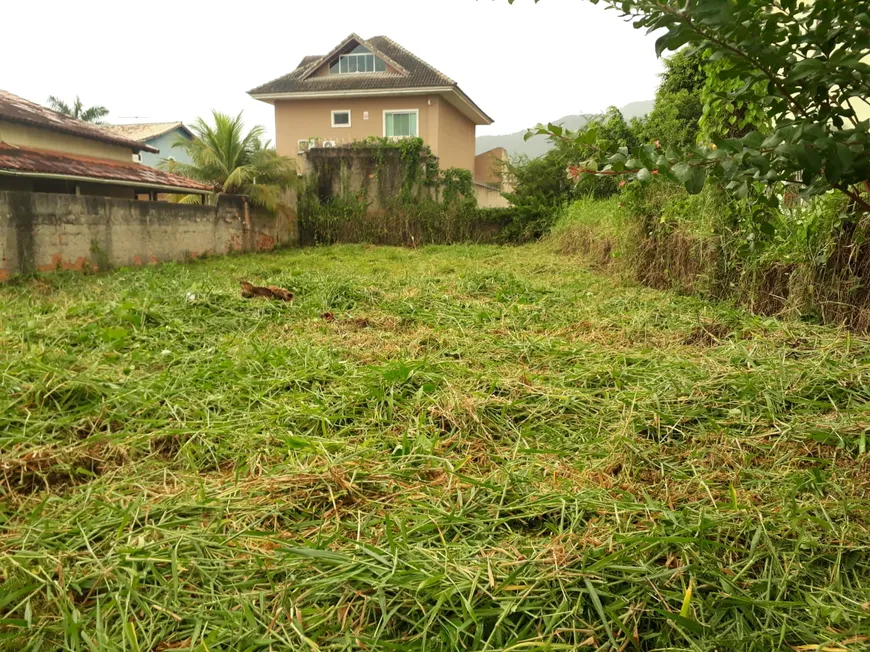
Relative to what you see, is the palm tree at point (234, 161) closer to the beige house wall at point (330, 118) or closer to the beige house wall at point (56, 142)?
the beige house wall at point (56, 142)

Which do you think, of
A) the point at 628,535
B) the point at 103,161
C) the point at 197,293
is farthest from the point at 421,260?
the point at 628,535

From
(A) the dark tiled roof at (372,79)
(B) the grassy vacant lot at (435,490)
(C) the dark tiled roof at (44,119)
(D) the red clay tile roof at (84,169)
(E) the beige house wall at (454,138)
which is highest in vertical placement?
(A) the dark tiled roof at (372,79)

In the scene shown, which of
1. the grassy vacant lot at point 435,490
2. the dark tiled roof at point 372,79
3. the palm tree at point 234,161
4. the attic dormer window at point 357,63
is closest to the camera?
the grassy vacant lot at point 435,490

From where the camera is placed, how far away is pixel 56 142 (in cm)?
1063

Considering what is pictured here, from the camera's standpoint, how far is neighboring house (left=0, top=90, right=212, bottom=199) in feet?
27.9

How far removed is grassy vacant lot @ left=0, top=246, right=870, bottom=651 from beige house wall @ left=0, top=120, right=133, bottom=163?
26.9 ft

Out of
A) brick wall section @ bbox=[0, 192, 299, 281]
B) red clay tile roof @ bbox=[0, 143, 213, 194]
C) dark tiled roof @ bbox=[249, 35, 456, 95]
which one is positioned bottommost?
brick wall section @ bbox=[0, 192, 299, 281]

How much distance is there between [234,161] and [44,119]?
3.57m

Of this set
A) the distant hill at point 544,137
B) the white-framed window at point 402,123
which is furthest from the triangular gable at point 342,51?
the distant hill at point 544,137

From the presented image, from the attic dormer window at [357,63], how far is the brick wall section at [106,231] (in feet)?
30.5

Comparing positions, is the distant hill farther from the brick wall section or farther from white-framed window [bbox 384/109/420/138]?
the brick wall section

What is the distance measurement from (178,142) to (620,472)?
13623 millimetres

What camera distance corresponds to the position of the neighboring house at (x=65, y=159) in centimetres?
851

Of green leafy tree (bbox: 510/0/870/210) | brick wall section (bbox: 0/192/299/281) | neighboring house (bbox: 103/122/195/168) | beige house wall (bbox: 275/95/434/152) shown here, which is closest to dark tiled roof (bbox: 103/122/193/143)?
neighboring house (bbox: 103/122/195/168)
